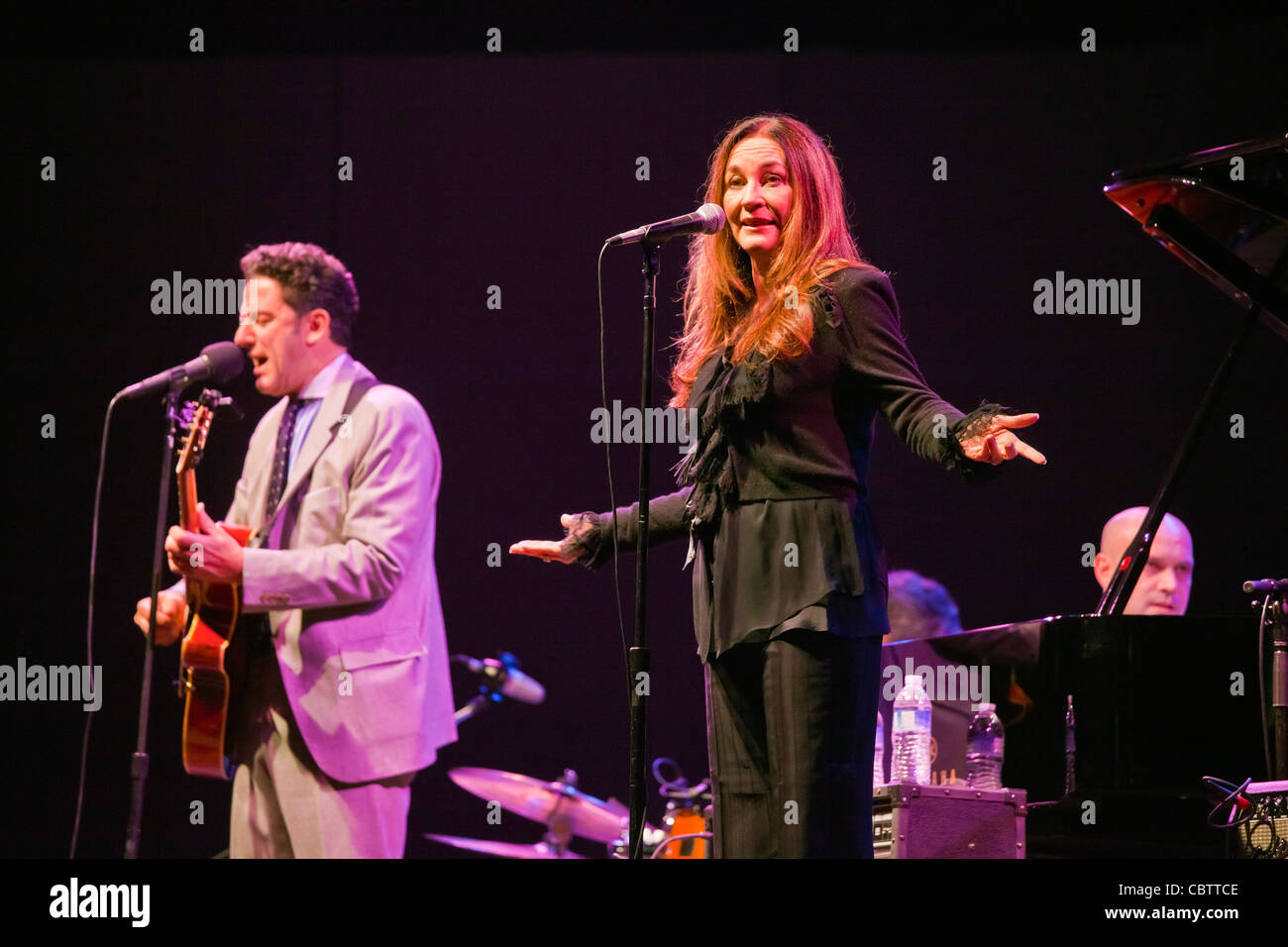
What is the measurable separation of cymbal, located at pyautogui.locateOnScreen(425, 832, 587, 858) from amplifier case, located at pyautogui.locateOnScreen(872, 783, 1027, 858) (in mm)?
1370

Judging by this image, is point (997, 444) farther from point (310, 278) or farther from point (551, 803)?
point (551, 803)

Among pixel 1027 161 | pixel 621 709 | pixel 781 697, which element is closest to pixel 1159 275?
pixel 1027 161

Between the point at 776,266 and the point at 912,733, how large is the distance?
1986 millimetres

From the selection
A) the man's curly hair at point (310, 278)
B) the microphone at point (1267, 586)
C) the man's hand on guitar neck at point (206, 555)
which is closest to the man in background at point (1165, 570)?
the microphone at point (1267, 586)

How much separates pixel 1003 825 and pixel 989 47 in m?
2.74

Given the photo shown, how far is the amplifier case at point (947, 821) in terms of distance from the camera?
3.59 metres

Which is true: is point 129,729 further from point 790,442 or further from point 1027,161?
point 1027,161

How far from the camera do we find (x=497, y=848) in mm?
4707

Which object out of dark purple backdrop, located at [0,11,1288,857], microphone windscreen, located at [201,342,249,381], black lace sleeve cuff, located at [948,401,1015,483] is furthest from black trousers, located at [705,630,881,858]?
microphone windscreen, located at [201,342,249,381]

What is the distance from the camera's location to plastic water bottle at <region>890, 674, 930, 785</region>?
4203 mm

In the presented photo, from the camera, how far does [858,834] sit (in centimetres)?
244
